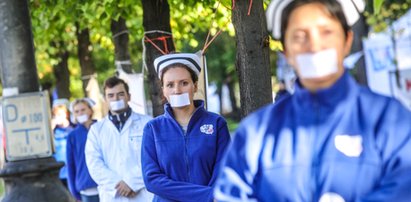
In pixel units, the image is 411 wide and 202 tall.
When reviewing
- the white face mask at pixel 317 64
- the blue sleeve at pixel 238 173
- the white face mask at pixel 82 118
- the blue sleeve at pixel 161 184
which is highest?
the white face mask at pixel 317 64

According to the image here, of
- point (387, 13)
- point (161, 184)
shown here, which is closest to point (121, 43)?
point (161, 184)

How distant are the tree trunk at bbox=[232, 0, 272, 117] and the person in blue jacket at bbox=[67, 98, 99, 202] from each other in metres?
4.26

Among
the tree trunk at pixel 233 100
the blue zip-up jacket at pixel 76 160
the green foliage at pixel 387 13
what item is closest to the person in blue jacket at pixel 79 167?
the blue zip-up jacket at pixel 76 160

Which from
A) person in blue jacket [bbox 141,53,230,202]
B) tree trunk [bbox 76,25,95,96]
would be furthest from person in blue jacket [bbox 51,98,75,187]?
person in blue jacket [bbox 141,53,230,202]

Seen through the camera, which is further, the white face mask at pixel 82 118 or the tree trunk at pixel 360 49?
the tree trunk at pixel 360 49

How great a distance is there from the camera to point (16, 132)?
622 cm

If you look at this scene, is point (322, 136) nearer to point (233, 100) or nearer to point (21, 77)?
point (21, 77)

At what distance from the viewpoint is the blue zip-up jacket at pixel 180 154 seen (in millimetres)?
6273

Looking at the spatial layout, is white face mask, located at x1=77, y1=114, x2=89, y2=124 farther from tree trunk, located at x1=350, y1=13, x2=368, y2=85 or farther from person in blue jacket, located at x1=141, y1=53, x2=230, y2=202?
tree trunk, located at x1=350, y1=13, x2=368, y2=85

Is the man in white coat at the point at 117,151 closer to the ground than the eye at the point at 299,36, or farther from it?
closer to the ground

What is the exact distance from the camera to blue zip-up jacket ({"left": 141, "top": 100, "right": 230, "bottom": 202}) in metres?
6.27

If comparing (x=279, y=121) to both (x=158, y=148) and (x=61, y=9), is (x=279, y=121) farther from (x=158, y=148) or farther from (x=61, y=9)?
(x=61, y=9)

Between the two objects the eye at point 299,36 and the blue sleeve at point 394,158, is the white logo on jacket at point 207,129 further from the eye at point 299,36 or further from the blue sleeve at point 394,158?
the blue sleeve at point 394,158

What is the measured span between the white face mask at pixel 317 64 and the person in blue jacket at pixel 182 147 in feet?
8.99
